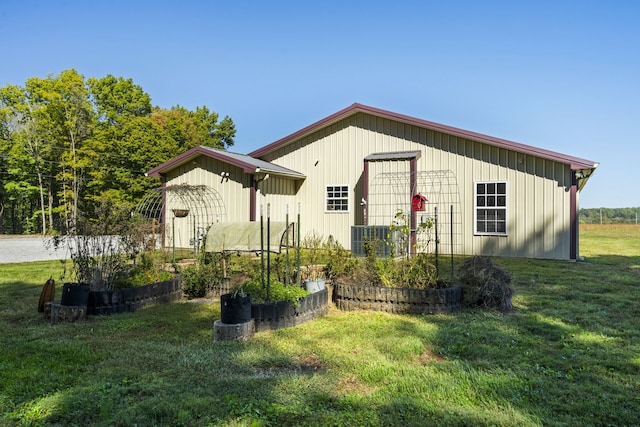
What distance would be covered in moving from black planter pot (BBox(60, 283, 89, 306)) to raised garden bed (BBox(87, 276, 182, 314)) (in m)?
0.25

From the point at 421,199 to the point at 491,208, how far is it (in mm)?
2140

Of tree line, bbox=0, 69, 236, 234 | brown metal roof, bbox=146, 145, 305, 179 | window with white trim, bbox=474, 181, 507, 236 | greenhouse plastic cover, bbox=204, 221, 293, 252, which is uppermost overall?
tree line, bbox=0, 69, 236, 234

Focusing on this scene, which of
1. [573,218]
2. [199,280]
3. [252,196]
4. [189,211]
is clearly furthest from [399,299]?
[189,211]

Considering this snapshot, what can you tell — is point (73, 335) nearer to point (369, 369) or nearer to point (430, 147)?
point (369, 369)

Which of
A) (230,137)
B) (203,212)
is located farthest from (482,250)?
(230,137)

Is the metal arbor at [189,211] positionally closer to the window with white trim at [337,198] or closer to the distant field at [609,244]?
the window with white trim at [337,198]

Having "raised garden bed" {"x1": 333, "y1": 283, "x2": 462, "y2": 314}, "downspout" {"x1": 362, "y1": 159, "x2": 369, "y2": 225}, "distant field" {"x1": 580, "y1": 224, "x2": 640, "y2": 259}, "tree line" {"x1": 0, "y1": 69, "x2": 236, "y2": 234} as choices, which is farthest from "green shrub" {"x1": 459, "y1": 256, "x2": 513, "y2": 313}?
"tree line" {"x1": 0, "y1": 69, "x2": 236, "y2": 234}

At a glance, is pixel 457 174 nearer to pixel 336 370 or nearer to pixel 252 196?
pixel 252 196

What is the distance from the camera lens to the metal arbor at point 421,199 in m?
13.1

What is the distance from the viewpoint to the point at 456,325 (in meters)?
4.91

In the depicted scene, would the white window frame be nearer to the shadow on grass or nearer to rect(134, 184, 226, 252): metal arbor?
rect(134, 184, 226, 252): metal arbor

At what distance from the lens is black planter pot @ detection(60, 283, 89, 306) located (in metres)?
5.46

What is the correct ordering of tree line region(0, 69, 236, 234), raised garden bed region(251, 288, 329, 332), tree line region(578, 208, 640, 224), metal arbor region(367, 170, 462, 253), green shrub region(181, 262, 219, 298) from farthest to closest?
tree line region(578, 208, 640, 224) → tree line region(0, 69, 236, 234) → metal arbor region(367, 170, 462, 253) → green shrub region(181, 262, 219, 298) → raised garden bed region(251, 288, 329, 332)

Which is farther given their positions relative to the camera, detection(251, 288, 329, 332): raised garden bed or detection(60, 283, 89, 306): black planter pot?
detection(60, 283, 89, 306): black planter pot
